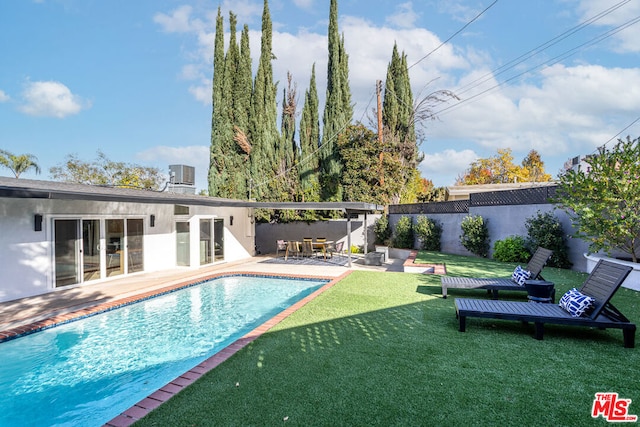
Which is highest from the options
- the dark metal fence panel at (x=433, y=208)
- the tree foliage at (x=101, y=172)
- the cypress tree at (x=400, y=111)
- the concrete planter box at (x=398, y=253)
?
the cypress tree at (x=400, y=111)

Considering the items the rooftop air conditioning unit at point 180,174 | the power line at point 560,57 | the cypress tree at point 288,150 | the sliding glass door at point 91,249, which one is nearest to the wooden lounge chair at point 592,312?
the sliding glass door at point 91,249

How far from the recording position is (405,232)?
55.5 ft

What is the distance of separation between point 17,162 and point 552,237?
37291mm

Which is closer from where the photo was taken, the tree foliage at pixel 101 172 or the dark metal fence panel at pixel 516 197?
the dark metal fence panel at pixel 516 197

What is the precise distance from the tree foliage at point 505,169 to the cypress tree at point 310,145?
25.0 meters

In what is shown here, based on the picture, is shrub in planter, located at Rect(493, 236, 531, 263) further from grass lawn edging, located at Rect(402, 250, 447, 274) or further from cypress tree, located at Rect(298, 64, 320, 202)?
cypress tree, located at Rect(298, 64, 320, 202)

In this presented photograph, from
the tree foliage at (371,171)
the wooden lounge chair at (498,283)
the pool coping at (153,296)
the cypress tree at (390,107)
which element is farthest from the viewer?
the cypress tree at (390,107)

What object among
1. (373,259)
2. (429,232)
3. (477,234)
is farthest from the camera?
(429,232)

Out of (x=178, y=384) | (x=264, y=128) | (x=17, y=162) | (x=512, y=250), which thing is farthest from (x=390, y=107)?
(x=17, y=162)

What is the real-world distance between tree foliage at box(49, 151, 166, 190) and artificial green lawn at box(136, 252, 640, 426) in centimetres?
2873

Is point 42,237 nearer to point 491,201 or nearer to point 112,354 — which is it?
point 112,354

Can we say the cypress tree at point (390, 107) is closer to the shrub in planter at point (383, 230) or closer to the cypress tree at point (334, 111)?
the cypress tree at point (334, 111)

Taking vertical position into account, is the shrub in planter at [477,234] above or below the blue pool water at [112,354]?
above

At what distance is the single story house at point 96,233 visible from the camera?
7.82 meters
